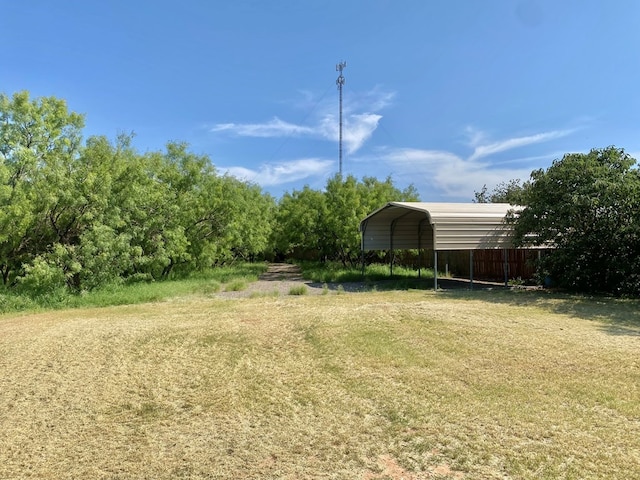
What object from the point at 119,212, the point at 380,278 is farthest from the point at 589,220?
the point at 119,212

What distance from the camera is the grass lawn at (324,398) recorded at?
319cm

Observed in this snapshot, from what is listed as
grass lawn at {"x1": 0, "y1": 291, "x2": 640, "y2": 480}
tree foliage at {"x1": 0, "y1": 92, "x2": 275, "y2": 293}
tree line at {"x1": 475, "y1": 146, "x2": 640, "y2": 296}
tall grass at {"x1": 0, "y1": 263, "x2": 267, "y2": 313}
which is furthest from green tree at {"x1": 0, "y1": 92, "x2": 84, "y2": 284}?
tree line at {"x1": 475, "y1": 146, "x2": 640, "y2": 296}

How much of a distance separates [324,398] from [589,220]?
11.0m

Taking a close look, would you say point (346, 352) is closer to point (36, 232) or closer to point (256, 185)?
point (36, 232)

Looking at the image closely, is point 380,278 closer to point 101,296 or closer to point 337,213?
point 337,213

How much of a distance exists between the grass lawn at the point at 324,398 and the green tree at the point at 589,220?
452cm

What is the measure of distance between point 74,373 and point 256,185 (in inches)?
944

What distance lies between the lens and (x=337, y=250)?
23.0m

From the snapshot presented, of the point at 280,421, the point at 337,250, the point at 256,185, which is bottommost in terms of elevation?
the point at 280,421

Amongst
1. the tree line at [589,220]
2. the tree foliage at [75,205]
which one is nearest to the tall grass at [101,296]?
the tree foliage at [75,205]

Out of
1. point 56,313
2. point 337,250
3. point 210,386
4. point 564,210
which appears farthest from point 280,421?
point 337,250

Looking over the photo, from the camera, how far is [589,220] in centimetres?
1229

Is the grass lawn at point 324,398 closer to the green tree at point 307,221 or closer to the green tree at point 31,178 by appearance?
the green tree at point 31,178

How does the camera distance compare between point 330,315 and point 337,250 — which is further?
point 337,250
